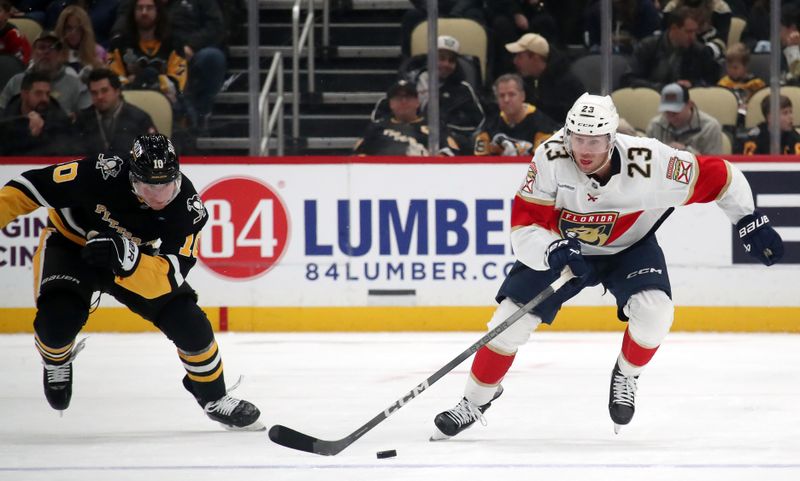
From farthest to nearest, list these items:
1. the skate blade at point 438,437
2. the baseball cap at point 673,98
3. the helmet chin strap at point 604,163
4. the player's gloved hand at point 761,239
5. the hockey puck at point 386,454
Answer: the baseball cap at point 673,98 → the skate blade at point 438,437 → the player's gloved hand at point 761,239 → the helmet chin strap at point 604,163 → the hockey puck at point 386,454

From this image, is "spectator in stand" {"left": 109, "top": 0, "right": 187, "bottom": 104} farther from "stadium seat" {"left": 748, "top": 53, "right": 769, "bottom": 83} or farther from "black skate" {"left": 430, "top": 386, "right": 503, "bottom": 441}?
"black skate" {"left": 430, "top": 386, "right": 503, "bottom": 441}

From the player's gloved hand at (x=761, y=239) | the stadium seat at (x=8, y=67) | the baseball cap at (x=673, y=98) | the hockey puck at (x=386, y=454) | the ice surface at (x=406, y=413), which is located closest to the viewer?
the ice surface at (x=406, y=413)

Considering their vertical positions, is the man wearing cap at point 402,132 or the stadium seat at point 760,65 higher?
the stadium seat at point 760,65

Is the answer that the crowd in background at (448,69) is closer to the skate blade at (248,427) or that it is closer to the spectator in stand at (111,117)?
the spectator in stand at (111,117)

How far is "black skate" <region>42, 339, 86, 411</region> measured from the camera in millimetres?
4477

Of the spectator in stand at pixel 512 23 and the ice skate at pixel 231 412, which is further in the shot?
the spectator in stand at pixel 512 23

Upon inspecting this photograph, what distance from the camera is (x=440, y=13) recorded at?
7.14 meters

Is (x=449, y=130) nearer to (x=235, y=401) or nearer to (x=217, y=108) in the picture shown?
(x=217, y=108)

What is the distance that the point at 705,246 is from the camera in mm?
7059

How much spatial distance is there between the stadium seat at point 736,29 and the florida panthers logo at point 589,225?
10.8 feet

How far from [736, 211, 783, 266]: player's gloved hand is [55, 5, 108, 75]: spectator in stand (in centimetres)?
424

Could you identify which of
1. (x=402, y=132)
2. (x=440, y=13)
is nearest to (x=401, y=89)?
(x=402, y=132)

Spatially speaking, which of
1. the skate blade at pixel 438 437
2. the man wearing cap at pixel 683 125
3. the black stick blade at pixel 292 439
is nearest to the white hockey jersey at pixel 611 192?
the skate blade at pixel 438 437

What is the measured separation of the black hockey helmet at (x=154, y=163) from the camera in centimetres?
410
